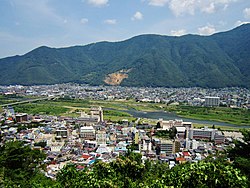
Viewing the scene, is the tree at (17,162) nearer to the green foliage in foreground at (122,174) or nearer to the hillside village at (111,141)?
the green foliage in foreground at (122,174)

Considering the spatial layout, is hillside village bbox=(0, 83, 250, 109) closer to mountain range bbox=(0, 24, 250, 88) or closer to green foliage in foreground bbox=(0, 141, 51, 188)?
mountain range bbox=(0, 24, 250, 88)

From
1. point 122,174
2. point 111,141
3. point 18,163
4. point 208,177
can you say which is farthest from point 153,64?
point 208,177

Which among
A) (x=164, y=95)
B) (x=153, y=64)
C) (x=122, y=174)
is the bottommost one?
(x=164, y=95)

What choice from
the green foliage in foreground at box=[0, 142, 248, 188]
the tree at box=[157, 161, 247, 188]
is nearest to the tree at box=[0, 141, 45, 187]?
the green foliage in foreground at box=[0, 142, 248, 188]

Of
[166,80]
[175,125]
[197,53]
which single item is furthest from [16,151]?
[197,53]

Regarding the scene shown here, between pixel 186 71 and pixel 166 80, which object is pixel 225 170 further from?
pixel 186 71

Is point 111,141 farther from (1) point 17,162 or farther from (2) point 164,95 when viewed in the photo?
(2) point 164,95

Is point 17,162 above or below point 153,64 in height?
below

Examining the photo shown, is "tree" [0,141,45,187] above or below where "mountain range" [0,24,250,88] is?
below
